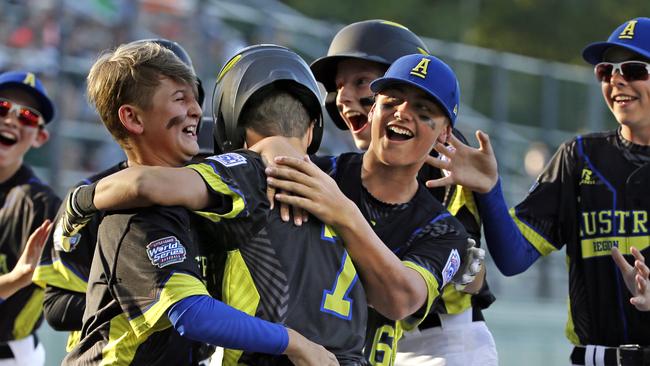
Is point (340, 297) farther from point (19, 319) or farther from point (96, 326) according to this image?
point (19, 319)

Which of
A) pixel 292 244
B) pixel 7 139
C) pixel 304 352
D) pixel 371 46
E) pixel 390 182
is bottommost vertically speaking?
pixel 304 352

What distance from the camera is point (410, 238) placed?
4.99 metres

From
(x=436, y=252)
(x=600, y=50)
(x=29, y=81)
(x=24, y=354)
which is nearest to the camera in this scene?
(x=436, y=252)

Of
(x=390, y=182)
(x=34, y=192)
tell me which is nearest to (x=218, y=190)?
(x=390, y=182)

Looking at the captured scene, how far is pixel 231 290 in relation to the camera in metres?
4.15

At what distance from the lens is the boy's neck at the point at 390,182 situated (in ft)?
16.8

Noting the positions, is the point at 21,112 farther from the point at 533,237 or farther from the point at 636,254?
the point at 636,254

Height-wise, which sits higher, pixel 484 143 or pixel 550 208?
pixel 484 143

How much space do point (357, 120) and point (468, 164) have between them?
32.2 inches

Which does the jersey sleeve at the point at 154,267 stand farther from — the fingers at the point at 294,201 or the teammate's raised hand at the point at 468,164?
the teammate's raised hand at the point at 468,164

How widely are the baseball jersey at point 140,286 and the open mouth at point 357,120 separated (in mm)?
1842

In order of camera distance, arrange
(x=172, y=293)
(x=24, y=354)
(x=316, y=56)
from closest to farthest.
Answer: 1. (x=172, y=293)
2. (x=24, y=354)
3. (x=316, y=56)

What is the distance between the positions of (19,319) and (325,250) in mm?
3741

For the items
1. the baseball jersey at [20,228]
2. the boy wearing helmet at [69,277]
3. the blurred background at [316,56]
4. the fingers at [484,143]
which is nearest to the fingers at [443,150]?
the fingers at [484,143]
